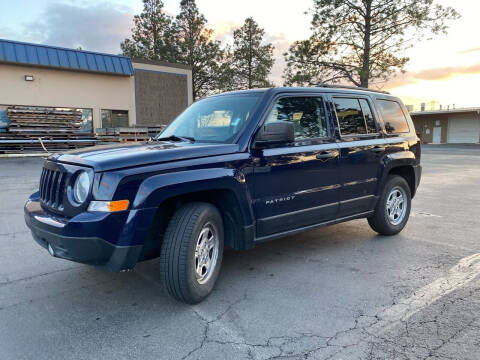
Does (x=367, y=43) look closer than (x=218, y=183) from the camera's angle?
No

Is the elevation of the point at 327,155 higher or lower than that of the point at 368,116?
lower

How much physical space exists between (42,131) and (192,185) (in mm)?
17799

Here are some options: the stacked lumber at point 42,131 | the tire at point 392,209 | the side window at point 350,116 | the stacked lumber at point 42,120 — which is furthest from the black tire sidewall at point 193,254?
the stacked lumber at point 42,120

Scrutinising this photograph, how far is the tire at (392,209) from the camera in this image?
16.6ft

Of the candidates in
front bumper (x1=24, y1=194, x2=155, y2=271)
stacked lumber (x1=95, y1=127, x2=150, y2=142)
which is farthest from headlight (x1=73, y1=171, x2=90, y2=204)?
stacked lumber (x1=95, y1=127, x2=150, y2=142)

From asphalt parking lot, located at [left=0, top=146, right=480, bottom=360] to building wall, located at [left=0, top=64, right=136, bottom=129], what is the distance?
52.3 ft

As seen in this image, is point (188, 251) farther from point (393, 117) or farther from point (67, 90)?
point (67, 90)

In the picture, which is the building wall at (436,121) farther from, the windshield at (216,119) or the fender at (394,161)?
the windshield at (216,119)

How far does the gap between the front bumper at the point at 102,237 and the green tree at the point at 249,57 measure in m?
41.9

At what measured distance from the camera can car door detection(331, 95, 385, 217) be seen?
A: 14.6 ft

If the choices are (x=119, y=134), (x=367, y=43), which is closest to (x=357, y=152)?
(x=119, y=134)

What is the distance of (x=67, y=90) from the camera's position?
19.7 m

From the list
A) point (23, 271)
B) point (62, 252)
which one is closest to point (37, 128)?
point (23, 271)

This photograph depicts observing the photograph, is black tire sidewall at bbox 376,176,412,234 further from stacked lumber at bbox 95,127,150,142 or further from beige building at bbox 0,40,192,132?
beige building at bbox 0,40,192,132
